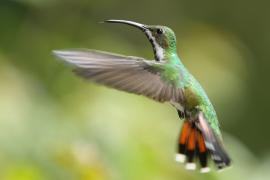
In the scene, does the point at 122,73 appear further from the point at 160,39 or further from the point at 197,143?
the point at 197,143

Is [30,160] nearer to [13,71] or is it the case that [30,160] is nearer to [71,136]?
[71,136]

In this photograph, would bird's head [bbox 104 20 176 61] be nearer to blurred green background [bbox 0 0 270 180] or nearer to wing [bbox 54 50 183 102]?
wing [bbox 54 50 183 102]

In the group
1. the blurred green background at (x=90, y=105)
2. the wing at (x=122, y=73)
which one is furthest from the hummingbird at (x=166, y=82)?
the blurred green background at (x=90, y=105)

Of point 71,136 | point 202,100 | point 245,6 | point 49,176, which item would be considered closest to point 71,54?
point 202,100

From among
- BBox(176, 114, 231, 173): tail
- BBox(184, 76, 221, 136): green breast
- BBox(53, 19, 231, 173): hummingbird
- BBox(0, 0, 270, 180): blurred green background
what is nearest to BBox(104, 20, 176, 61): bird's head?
BBox(53, 19, 231, 173): hummingbird

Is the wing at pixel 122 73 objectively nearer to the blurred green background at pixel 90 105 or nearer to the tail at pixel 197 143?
the tail at pixel 197 143

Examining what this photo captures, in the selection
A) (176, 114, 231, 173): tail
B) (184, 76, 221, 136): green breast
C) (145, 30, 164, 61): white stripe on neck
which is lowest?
(176, 114, 231, 173): tail

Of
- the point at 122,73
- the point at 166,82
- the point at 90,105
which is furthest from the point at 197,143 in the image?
the point at 90,105
